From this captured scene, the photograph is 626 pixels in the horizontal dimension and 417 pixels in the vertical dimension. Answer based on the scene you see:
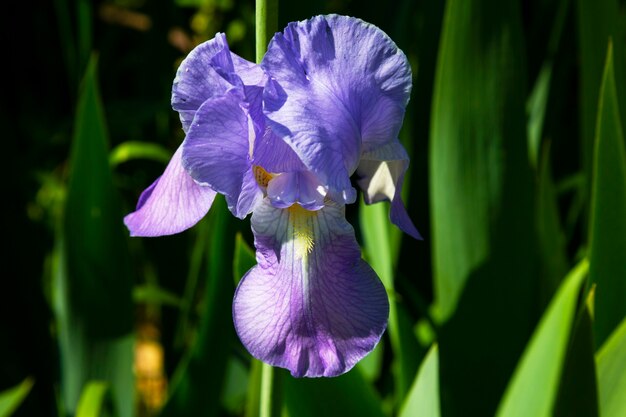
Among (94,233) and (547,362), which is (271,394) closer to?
(547,362)

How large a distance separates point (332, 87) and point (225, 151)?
9 centimetres

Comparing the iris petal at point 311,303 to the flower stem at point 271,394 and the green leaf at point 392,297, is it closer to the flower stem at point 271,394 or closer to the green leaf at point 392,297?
the flower stem at point 271,394

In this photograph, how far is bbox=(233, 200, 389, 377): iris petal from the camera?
562mm

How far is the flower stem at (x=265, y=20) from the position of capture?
1.98 ft

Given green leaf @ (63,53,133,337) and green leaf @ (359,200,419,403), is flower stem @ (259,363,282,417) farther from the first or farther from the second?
green leaf @ (63,53,133,337)

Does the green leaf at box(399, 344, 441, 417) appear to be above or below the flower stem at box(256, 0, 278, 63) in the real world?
below

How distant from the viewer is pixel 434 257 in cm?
97

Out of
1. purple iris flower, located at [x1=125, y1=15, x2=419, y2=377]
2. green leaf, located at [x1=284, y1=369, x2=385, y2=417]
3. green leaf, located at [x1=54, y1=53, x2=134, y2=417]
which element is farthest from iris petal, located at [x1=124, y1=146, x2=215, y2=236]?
green leaf, located at [x1=54, y1=53, x2=134, y2=417]

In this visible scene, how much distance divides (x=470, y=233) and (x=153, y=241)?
2.38ft

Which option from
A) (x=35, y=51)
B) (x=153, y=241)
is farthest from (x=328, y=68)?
(x=35, y=51)

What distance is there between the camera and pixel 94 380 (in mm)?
1149

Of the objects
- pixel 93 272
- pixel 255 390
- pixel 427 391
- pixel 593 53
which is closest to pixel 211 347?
pixel 255 390

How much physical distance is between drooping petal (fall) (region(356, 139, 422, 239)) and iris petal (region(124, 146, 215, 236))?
0.13 meters

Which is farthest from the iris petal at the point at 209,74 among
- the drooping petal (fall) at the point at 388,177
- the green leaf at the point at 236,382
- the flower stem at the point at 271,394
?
the green leaf at the point at 236,382
